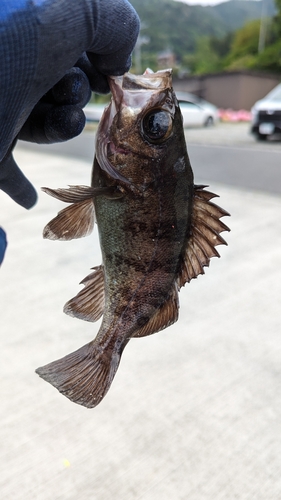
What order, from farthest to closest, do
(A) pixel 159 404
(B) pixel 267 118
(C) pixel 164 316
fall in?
(B) pixel 267 118, (A) pixel 159 404, (C) pixel 164 316

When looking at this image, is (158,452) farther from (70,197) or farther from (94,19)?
(94,19)

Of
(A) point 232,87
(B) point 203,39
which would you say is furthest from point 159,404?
(B) point 203,39

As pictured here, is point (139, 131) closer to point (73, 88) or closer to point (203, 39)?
point (73, 88)

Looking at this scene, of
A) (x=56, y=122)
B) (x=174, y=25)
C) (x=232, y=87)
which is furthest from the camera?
(x=174, y=25)

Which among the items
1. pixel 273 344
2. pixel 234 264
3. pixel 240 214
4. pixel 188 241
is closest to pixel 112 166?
pixel 188 241

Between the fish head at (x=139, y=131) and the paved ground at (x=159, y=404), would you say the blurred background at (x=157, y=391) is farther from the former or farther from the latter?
the fish head at (x=139, y=131)

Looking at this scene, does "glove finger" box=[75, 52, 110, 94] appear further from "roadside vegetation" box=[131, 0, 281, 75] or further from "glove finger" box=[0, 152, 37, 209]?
"roadside vegetation" box=[131, 0, 281, 75]

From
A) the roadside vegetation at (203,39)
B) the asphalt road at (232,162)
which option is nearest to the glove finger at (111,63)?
the asphalt road at (232,162)

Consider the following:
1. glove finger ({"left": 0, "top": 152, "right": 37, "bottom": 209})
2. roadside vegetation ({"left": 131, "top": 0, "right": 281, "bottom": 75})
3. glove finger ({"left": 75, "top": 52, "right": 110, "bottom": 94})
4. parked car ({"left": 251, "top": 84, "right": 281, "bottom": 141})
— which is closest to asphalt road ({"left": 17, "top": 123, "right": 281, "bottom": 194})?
parked car ({"left": 251, "top": 84, "right": 281, "bottom": 141})
